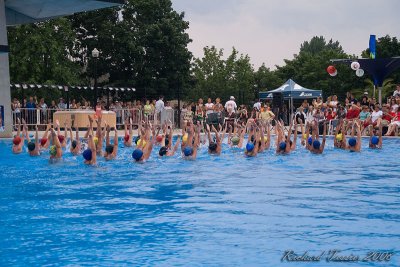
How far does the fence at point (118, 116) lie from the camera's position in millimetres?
31323

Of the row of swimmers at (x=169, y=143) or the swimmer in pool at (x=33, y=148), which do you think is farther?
the swimmer in pool at (x=33, y=148)

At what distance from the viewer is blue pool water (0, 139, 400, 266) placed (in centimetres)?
830

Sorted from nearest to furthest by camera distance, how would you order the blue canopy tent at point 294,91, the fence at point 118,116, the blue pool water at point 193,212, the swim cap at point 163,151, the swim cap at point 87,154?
the blue pool water at point 193,212 < the swim cap at point 87,154 < the swim cap at point 163,151 < the fence at point 118,116 < the blue canopy tent at point 294,91

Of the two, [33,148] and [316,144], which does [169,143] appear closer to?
[33,148]

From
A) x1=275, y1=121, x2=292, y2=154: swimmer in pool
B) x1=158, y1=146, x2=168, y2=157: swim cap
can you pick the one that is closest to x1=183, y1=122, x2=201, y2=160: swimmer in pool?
x1=158, y1=146, x2=168, y2=157: swim cap

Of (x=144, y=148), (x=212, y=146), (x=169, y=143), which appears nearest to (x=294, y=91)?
(x=212, y=146)

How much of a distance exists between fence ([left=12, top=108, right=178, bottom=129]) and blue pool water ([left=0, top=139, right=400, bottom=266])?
12881 millimetres

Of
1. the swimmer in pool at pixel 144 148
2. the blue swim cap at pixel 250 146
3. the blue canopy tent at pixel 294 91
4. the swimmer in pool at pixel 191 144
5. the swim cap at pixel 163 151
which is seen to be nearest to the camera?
the swimmer in pool at pixel 144 148

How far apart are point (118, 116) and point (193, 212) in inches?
921

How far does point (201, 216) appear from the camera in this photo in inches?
422

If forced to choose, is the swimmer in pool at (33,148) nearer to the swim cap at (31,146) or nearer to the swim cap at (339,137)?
the swim cap at (31,146)

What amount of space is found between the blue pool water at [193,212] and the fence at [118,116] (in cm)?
1288

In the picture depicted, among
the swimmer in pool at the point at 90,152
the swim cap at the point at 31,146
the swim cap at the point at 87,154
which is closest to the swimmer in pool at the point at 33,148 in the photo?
the swim cap at the point at 31,146

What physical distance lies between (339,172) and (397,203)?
195 inches
